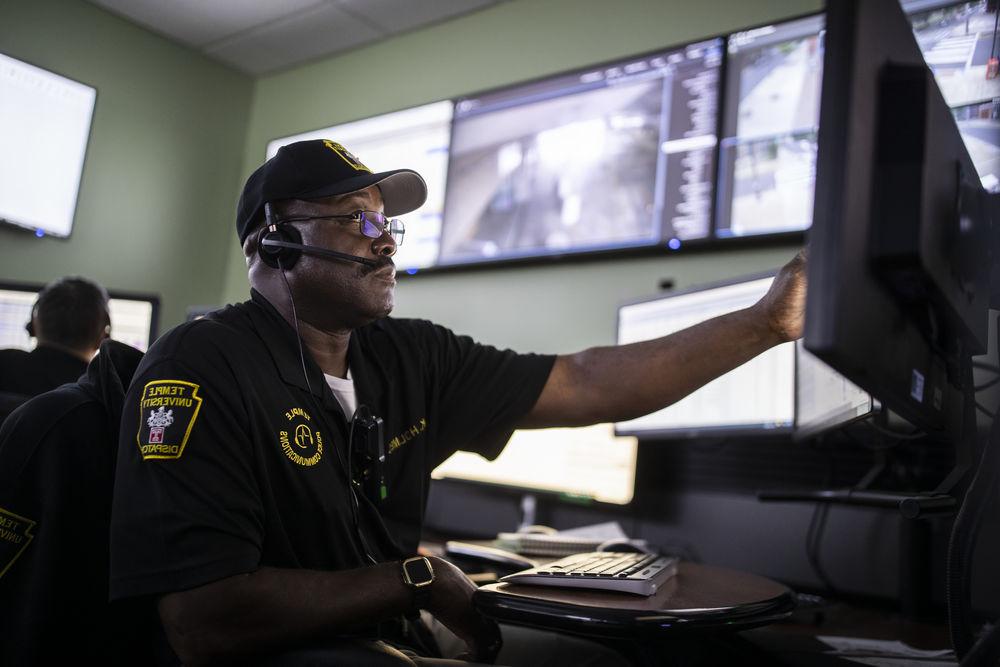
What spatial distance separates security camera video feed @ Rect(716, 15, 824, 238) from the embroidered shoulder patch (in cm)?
166

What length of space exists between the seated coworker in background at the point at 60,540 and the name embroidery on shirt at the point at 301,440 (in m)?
0.20

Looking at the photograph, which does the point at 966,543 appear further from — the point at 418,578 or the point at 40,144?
the point at 40,144

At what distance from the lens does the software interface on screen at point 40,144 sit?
9.17 ft

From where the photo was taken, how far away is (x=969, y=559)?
0.76 metres

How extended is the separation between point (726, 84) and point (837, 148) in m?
1.66

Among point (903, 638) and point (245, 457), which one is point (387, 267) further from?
point (903, 638)

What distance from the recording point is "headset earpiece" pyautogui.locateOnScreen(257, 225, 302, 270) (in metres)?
1.22

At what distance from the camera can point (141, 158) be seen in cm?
316

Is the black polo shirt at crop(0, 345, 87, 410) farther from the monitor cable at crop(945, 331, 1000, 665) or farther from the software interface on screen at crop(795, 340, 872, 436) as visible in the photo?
the monitor cable at crop(945, 331, 1000, 665)

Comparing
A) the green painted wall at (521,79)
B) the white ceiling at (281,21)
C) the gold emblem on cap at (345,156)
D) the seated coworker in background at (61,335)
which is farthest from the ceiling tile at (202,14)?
the gold emblem on cap at (345,156)

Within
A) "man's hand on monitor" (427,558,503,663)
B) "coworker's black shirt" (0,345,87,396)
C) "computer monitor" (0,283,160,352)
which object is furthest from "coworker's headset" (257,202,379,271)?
"computer monitor" (0,283,160,352)

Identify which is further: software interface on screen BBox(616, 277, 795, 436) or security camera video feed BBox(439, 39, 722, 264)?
security camera video feed BBox(439, 39, 722, 264)

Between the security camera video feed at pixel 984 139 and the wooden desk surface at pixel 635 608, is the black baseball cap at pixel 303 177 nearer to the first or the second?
the wooden desk surface at pixel 635 608

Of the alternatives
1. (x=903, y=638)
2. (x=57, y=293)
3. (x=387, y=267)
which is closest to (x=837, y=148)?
(x=387, y=267)
